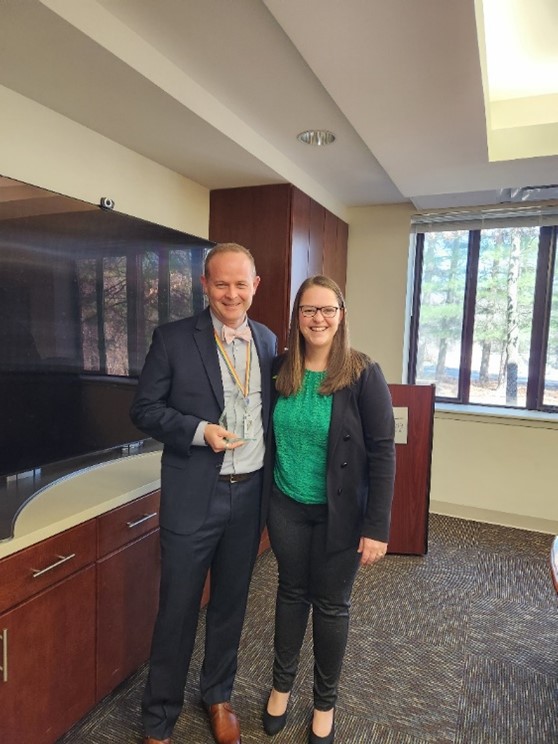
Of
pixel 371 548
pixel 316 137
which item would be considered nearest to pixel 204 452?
pixel 371 548

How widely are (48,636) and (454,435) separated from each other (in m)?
3.02

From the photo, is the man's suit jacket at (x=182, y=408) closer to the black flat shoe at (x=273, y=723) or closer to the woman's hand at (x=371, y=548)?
the woman's hand at (x=371, y=548)

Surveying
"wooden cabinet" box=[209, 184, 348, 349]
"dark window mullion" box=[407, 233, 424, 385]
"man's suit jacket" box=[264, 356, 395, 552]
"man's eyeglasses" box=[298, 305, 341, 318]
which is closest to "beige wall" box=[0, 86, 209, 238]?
"wooden cabinet" box=[209, 184, 348, 349]

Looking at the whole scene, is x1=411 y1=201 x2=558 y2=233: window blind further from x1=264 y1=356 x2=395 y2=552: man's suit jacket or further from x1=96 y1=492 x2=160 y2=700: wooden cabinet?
x1=96 y1=492 x2=160 y2=700: wooden cabinet

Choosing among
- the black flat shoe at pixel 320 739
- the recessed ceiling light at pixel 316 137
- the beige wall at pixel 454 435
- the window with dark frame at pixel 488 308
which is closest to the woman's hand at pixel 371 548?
the black flat shoe at pixel 320 739

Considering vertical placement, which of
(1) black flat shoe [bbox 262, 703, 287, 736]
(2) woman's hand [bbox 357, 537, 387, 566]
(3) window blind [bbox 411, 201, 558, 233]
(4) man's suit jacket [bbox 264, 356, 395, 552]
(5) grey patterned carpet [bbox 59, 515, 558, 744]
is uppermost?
(3) window blind [bbox 411, 201, 558, 233]

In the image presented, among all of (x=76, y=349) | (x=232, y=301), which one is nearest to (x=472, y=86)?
(x=232, y=301)

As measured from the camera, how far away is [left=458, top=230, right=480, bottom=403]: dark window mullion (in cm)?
383

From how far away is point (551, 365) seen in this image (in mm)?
3682

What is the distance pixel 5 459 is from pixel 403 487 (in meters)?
2.30

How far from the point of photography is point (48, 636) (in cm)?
145

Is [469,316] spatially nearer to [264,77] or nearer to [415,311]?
[415,311]

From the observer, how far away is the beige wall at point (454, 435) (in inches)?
136

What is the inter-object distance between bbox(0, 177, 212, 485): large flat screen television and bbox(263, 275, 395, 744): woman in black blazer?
77 cm
